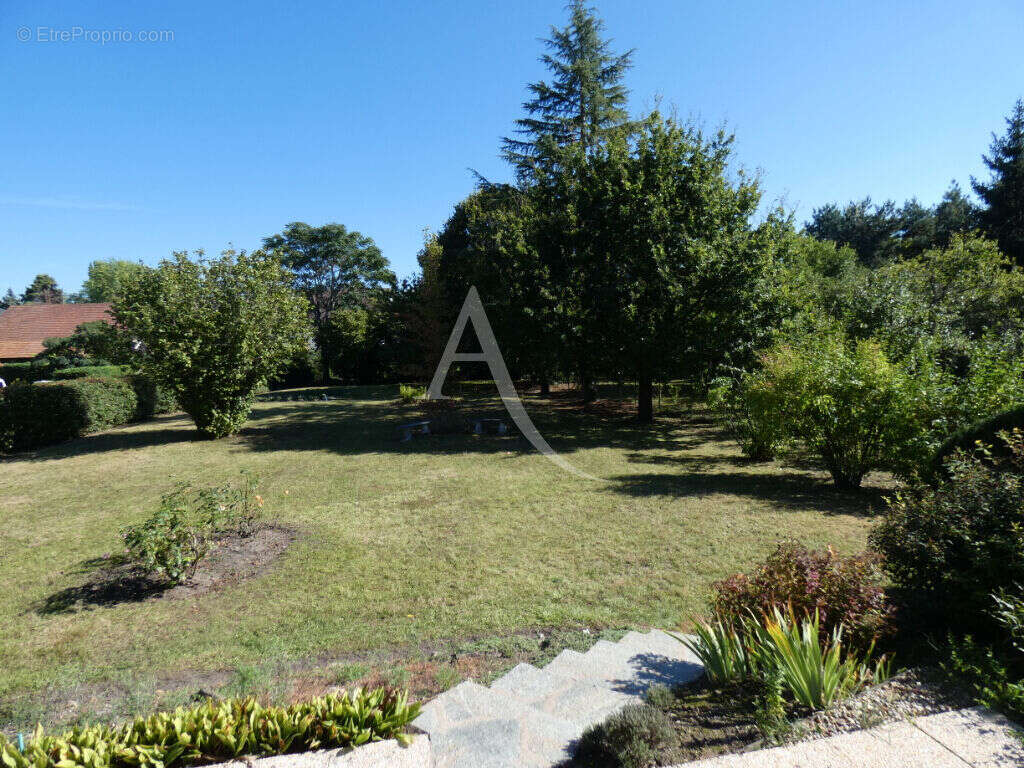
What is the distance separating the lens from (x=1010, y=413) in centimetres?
631

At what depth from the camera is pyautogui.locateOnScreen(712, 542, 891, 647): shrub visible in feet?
11.6

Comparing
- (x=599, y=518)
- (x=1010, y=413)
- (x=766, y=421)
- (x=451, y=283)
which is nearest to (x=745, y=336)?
(x=766, y=421)

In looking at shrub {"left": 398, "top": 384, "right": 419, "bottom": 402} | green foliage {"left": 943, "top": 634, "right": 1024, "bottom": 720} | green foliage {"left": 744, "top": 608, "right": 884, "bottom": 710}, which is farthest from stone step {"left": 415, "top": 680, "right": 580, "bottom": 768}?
shrub {"left": 398, "top": 384, "right": 419, "bottom": 402}

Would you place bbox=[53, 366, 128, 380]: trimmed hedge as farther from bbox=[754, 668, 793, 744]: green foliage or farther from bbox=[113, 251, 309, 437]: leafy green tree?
bbox=[754, 668, 793, 744]: green foliage

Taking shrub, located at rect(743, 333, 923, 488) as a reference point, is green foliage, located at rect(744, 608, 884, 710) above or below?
below

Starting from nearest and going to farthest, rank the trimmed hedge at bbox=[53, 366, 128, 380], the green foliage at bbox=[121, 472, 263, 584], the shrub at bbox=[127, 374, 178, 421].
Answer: the green foliage at bbox=[121, 472, 263, 584], the shrub at bbox=[127, 374, 178, 421], the trimmed hedge at bbox=[53, 366, 128, 380]

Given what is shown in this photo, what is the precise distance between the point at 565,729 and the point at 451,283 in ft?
64.5

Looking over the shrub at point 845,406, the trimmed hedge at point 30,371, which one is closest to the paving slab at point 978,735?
the shrub at point 845,406

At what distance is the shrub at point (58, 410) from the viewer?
13.3 m

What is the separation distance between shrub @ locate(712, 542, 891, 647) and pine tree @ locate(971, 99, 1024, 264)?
38.3m

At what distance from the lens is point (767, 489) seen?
8.87 meters

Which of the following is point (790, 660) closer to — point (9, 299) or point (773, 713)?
point (773, 713)

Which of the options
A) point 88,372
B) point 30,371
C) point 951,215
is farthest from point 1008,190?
point 30,371

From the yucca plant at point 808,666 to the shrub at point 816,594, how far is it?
1.25 feet
